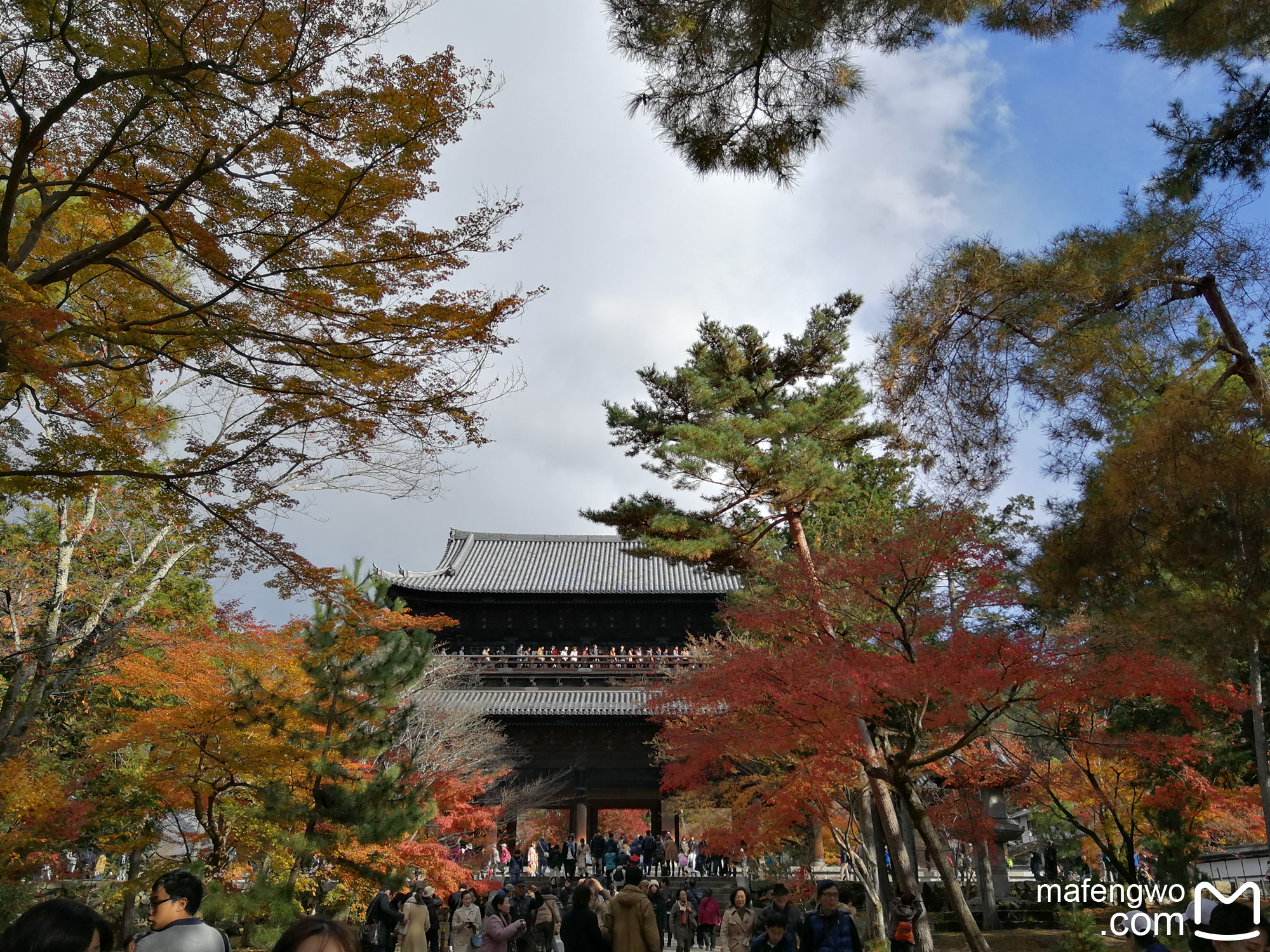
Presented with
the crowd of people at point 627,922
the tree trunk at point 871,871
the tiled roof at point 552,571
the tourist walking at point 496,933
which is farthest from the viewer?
the tiled roof at point 552,571

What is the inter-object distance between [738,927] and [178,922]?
232 inches

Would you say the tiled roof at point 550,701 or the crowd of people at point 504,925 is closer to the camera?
the crowd of people at point 504,925

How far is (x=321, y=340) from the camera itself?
19.9ft

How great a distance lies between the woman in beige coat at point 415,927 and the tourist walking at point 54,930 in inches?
301

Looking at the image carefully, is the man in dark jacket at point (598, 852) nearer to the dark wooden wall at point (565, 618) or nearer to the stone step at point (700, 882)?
the stone step at point (700, 882)

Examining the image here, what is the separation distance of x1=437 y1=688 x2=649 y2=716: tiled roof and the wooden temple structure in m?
0.05

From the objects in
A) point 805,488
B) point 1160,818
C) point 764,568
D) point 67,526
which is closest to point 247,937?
point 67,526

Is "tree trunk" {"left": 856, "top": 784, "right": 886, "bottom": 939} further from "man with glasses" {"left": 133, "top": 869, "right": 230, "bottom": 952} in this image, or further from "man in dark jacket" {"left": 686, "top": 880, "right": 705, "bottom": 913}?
"man with glasses" {"left": 133, "top": 869, "right": 230, "bottom": 952}

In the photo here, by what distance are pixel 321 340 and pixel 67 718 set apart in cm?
1424

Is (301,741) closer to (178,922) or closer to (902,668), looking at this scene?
(902,668)

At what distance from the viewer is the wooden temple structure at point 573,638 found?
23.6 metres

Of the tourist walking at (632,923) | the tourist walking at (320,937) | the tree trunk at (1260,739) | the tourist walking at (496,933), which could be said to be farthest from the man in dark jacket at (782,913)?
the tree trunk at (1260,739)

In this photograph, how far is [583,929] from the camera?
5.82 m

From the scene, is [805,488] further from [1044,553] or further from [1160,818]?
[1160,818]
